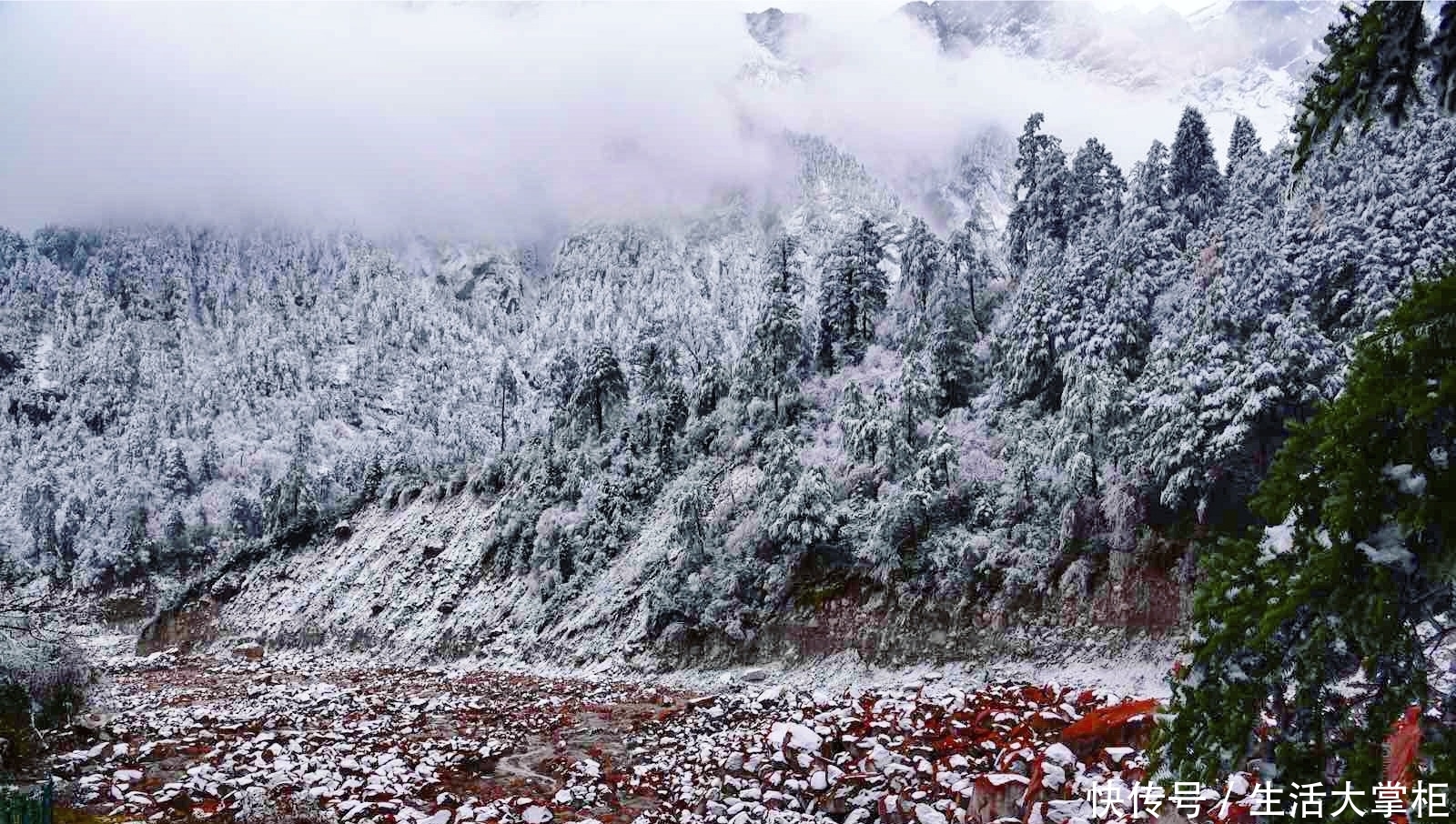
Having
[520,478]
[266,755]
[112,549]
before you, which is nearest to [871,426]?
[266,755]

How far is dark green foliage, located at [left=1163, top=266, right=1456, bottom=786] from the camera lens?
528cm

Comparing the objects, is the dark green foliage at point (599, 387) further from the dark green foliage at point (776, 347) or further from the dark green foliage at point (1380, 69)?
the dark green foliage at point (1380, 69)

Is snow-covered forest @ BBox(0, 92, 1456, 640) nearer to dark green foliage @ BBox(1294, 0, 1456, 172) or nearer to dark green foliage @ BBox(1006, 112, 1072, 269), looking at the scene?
dark green foliage @ BBox(1006, 112, 1072, 269)

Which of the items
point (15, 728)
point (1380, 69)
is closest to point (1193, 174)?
point (1380, 69)

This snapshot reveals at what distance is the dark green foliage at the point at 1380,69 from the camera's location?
5.21m

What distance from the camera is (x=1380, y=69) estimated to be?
553cm

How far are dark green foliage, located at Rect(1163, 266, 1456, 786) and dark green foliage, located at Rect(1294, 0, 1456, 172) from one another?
1.17m

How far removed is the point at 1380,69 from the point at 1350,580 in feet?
11.1

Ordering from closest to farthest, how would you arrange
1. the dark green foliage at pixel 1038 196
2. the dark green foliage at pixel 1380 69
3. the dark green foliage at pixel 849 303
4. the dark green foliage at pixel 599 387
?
the dark green foliage at pixel 1380 69 < the dark green foliage at pixel 1038 196 < the dark green foliage at pixel 849 303 < the dark green foliage at pixel 599 387

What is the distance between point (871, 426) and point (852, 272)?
19.0 meters

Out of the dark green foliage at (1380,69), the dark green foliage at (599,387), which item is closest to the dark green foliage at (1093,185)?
the dark green foliage at (599,387)

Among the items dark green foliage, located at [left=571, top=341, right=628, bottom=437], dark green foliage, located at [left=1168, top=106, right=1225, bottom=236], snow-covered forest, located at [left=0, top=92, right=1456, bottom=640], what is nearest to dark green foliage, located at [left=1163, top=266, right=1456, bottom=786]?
snow-covered forest, located at [left=0, top=92, right=1456, bottom=640]

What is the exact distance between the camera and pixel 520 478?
59531mm

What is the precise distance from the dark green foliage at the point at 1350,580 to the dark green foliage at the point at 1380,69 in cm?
117
